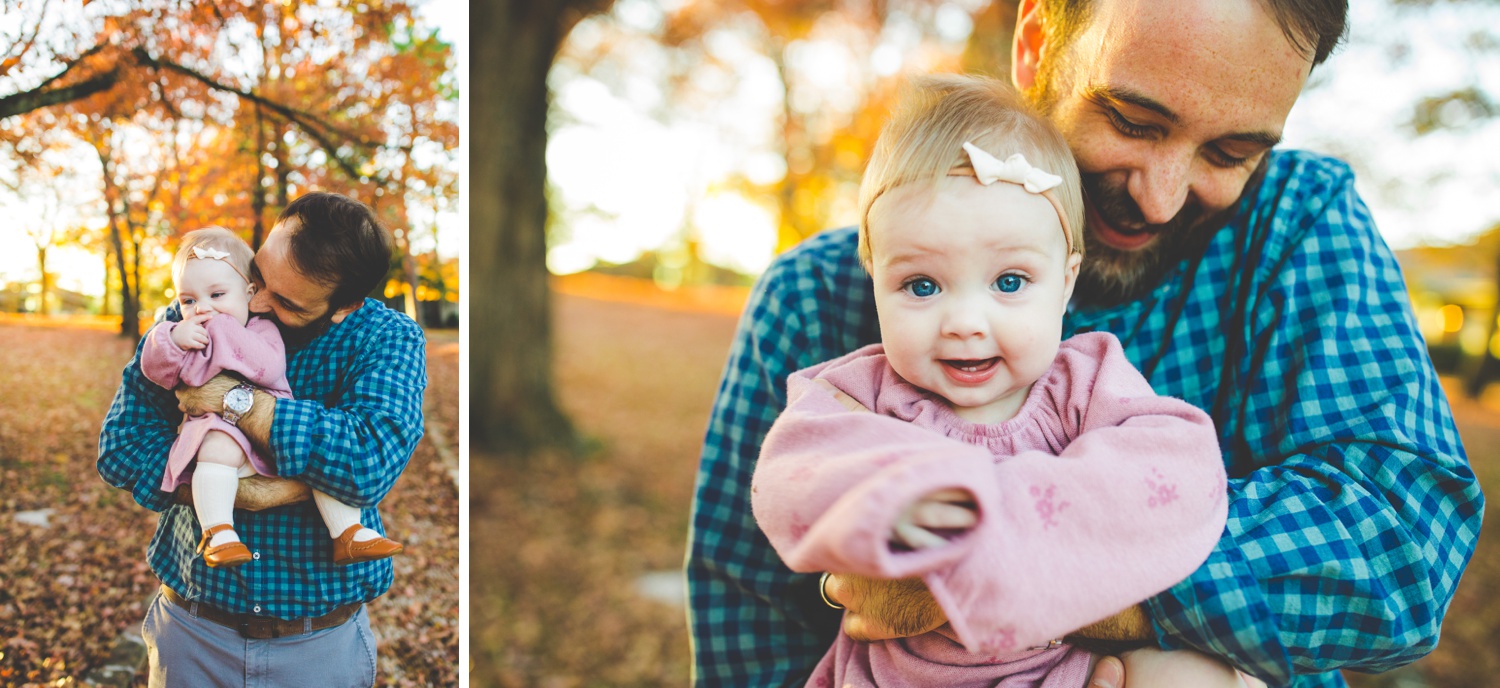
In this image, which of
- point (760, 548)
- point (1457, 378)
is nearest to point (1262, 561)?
point (760, 548)

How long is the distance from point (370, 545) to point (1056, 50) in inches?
64.4

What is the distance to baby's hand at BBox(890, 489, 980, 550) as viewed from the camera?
1.18 m

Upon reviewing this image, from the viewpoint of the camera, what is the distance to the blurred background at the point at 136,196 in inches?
67.7

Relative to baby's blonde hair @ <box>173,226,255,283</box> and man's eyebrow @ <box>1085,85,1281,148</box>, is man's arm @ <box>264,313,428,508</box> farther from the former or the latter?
man's eyebrow @ <box>1085,85,1281,148</box>

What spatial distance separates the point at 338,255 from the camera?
5.53 ft

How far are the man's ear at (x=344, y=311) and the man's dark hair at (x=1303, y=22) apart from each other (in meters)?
1.47

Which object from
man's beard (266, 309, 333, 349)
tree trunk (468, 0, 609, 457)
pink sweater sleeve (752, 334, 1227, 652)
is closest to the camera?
pink sweater sleeve (752, 334, 1227, 652)

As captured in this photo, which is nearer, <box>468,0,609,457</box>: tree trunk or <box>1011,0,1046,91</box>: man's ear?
<box>1011,0,1046,91</box>: man's ear

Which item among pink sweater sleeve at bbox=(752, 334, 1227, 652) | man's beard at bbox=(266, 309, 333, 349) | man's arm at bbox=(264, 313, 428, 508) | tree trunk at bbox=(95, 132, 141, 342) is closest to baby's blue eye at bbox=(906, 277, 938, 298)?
pink sweater sleeve at bbox=(752, 334, 1227, 652)

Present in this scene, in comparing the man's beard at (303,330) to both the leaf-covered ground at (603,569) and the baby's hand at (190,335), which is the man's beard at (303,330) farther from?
the leaf-covered ground at (603,569)

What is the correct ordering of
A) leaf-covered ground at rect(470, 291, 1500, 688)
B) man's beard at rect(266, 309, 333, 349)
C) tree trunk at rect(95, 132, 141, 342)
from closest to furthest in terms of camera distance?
man's beard at rect(266, 309, 333, 349) → tree trunk at rect(95, 132, 141, 342) → leaf-covered ground at rect(470, 291, 1500, 688)

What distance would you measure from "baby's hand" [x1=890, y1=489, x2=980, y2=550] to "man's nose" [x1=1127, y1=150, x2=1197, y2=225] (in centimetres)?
81

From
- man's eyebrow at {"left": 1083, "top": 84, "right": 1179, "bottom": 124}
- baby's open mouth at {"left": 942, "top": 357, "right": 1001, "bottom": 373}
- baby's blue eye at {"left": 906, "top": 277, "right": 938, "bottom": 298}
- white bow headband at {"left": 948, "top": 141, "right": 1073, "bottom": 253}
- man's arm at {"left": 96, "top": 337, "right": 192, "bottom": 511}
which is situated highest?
man's eyebrow at {"left": 1083, "top": 84, "right": 1179, "bottom": 124}

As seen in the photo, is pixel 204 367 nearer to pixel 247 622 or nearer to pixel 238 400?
pixel 238 400
